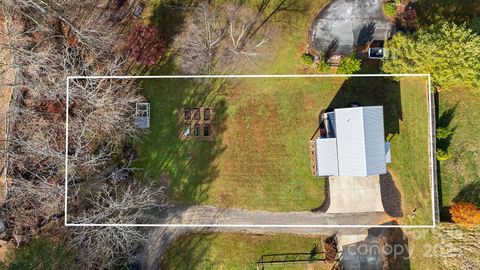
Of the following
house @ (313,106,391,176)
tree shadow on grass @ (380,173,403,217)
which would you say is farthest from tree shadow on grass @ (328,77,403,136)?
tree shadow on grass @ (380,173,403,217)

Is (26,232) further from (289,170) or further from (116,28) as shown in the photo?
(289,170)

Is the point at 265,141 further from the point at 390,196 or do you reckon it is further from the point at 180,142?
the point at 390,196

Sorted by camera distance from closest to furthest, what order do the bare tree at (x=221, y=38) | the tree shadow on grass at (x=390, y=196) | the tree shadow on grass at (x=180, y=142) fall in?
the tree shadow on grass at (x=180, y=142), the bare tree at (x=221, y=38), the tree shadow on grass at (x=390, y=196)

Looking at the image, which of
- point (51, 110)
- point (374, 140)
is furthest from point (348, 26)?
point (51, 110)

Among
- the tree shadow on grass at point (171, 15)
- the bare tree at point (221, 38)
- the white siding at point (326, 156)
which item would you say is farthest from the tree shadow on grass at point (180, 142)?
the white siding at point (326, 156)

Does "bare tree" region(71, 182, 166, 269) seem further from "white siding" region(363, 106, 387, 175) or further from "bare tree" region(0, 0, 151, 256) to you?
"white siding" region(363, 106, 387, 175)

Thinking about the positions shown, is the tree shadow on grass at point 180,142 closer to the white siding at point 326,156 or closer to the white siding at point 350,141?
the white siding at point 326,156
